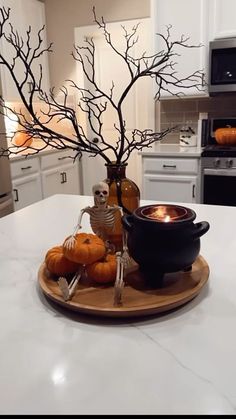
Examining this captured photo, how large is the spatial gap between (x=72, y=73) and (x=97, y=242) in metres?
3.50

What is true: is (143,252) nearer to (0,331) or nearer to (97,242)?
(97,242)

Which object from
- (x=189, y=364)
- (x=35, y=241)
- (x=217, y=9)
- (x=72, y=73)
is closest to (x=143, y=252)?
(x=189, y=364)

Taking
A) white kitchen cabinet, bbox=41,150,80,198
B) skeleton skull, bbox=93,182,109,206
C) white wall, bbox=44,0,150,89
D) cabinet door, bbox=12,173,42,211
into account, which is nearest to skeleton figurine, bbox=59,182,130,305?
skeleton skull, bbox=93,182,109,206

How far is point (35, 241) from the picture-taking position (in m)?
1.18

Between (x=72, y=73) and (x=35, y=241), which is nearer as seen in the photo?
(x=35, y=241)

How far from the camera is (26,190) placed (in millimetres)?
3178

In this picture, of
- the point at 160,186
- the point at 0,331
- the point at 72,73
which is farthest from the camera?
the point at 72,73

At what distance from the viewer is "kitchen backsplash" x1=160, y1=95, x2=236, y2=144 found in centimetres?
336

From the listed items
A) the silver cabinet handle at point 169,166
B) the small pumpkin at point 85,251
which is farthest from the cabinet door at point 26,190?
the small pumpkin at point 85,251

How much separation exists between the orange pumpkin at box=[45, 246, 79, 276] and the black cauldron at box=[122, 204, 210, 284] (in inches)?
5.8

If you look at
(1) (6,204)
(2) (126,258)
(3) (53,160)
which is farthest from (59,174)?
(2) (126,258)

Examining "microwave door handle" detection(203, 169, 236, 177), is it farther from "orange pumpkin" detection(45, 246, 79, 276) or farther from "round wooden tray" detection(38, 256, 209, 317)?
"orange pumpkin" detection(45, 246, 79, 276)

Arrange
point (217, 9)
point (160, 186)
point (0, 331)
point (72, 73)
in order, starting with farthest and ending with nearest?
point (72, 73)
point (160, 186)
point (217, 9)
point (0, 331)

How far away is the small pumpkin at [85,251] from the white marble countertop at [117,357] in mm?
114
